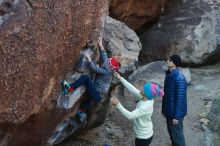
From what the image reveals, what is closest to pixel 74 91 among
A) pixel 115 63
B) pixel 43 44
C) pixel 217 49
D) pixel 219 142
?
pixel 115 63

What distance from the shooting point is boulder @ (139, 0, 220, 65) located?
12.9 metres

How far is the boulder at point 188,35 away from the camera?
42.2 ft

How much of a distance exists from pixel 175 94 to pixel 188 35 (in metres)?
5.51

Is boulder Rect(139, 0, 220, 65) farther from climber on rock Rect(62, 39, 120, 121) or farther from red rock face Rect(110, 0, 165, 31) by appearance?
climber on rock Rect(62, 39, 120, 121)

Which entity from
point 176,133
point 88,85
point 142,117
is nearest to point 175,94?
point 176,133

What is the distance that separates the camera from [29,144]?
675 centimetres

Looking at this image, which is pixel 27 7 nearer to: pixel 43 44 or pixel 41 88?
pixel 43 44

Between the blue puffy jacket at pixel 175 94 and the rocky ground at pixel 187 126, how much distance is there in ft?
3.78

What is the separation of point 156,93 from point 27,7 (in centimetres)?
208

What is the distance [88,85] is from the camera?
720 cm

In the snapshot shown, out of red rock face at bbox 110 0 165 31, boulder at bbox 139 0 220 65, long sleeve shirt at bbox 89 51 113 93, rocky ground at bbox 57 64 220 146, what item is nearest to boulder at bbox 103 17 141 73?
long sleeve shirt at bbox 89 51 113 93

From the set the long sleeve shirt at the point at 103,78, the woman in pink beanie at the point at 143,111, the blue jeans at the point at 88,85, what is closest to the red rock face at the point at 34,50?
the blue jeans at the point at 88,85

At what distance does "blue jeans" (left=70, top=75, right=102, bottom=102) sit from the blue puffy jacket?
100 centimetres

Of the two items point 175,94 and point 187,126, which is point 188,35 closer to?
point 187,126
